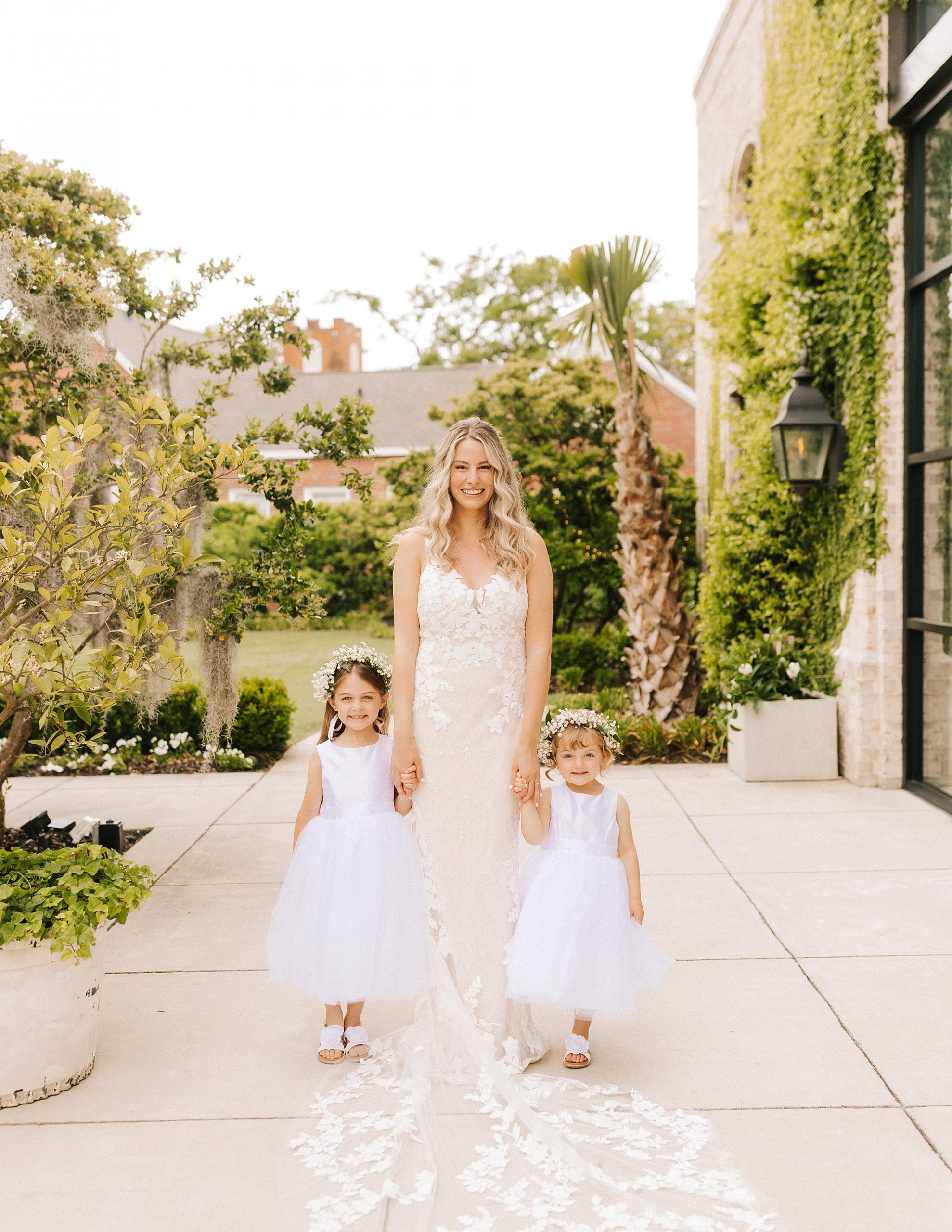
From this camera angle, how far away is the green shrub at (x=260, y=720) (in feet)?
27.7

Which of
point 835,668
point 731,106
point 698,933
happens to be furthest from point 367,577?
point 698,933

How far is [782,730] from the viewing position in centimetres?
722

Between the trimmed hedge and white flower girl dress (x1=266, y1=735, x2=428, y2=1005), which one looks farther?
the trimmed hedge

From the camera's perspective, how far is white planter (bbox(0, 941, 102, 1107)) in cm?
299

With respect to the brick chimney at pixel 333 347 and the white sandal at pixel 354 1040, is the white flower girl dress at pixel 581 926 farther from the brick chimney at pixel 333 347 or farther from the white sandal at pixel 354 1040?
the brick chimney at pixel 333 347

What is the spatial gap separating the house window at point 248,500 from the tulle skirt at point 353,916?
728 inches

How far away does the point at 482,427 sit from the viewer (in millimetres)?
3221

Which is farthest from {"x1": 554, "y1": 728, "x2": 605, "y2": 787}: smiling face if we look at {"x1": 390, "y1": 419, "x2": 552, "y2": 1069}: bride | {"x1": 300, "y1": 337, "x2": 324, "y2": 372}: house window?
{"x1": 300, "y1": 337, "x2": 324, "y2": 372}: house window

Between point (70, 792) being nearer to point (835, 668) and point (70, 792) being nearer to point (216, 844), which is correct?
point (216, 844)

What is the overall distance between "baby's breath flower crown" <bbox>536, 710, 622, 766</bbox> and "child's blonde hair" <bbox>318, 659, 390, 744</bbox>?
1.75 ft

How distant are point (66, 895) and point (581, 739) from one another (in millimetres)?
1574

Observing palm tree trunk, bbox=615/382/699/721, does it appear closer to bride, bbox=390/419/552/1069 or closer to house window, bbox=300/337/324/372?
bride, bbox=390/419/552/1069

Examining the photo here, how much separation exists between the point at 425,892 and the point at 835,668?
4896 millimetres

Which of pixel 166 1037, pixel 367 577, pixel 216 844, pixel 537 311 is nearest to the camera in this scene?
pixel 166 1037
